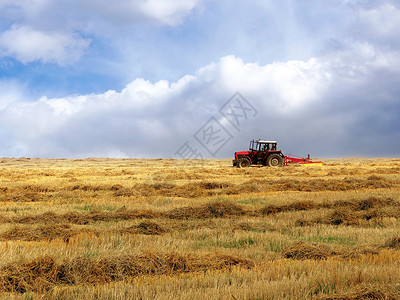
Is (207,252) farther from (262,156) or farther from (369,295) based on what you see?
(262,156)

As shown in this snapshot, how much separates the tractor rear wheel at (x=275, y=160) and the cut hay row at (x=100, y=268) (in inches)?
1378

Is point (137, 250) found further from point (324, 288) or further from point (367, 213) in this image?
point (367, 213)

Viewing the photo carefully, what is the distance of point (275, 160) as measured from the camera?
1642 inches

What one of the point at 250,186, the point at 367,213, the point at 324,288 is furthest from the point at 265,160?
the point at 324,288

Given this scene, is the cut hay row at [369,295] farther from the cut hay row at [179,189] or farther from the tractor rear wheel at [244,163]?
the tractor rear wheel at [244,163]

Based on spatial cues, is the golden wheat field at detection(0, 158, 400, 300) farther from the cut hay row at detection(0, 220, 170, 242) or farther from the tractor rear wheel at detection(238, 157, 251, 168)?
the tractor rear wheel at detection(238, 157, 251, 168)

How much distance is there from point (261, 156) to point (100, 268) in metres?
37.0

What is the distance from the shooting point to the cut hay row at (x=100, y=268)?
626 cm

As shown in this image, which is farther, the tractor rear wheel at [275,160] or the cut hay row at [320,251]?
the tractor rear wheel at [275,160]

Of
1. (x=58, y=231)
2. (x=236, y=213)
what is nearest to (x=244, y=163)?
(x=236, y=213)

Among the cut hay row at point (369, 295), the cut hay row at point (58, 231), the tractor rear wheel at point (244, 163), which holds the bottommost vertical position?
the cut hay row at point (58, 231)

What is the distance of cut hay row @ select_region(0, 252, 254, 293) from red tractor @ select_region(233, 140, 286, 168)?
114 feet

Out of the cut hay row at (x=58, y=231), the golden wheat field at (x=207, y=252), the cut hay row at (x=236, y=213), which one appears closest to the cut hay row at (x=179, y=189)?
the golden wheat field at (x=207, y=252)

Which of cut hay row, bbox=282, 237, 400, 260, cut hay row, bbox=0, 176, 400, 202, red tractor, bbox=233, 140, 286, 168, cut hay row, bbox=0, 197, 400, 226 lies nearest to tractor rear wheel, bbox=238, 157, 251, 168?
red tractor, bbox=233, 140, 286, 168
